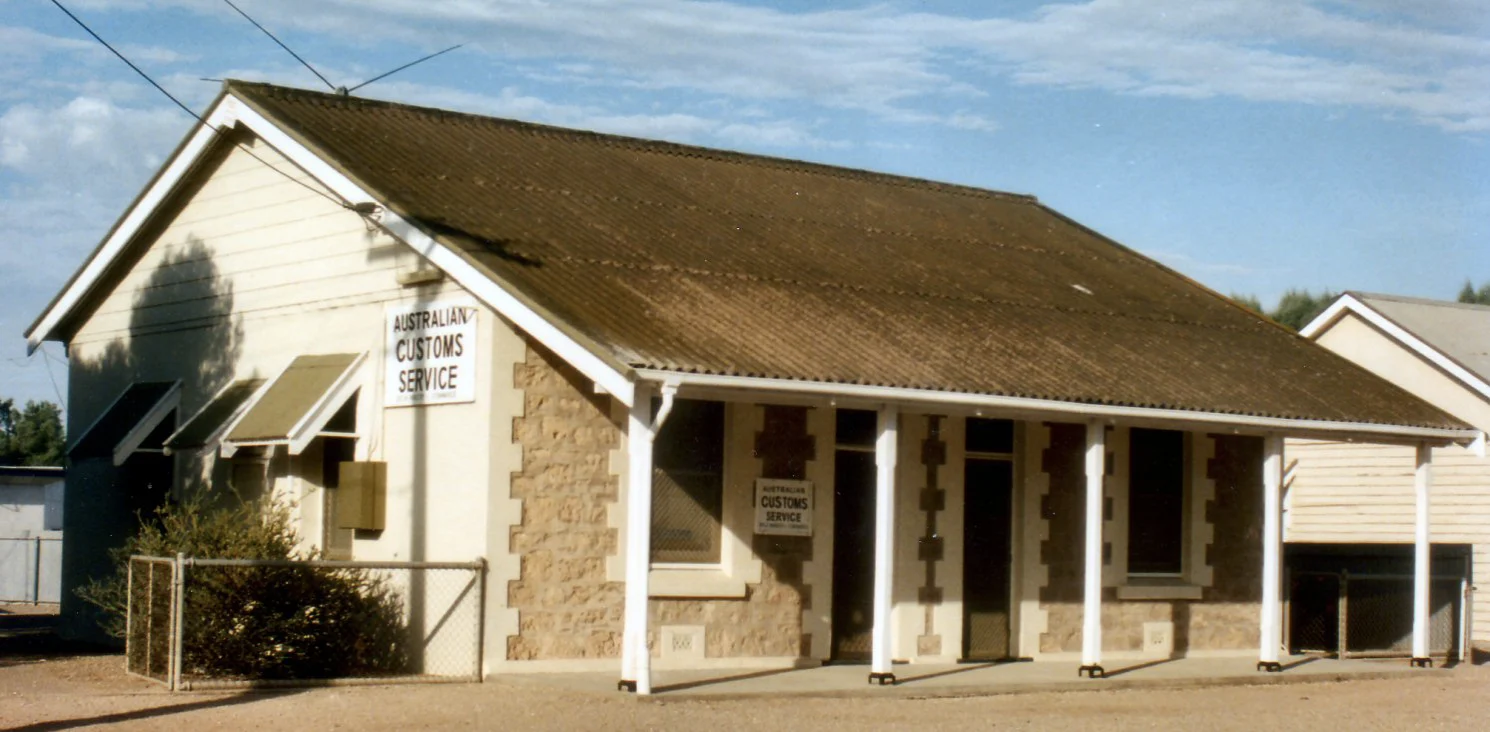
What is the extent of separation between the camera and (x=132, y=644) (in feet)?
52.1

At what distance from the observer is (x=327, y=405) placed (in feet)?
54.0

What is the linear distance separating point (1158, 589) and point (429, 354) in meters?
7.85

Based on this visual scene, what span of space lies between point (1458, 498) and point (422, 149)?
54.9 feet

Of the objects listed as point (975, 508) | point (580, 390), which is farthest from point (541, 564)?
point (975, 508)

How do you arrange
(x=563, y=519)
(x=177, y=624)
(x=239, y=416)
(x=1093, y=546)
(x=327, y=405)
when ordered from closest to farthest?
(x=177, y=624), (x=563, y=519), (x=1093, y=546), (x=327, y=405), (x=239, y=416)

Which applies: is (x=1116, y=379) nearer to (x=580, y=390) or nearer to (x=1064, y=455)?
(x=1064, y=455)

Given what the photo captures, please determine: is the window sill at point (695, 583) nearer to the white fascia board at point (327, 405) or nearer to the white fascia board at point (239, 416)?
the white fascia board at point (327, 405)

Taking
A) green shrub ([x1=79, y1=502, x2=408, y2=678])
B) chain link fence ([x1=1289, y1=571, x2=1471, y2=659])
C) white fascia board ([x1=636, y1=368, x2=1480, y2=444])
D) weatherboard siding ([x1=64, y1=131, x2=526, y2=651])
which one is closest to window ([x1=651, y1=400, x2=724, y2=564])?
weatherboard siding ([x1=64, y1=131, x2=526, y2=651])

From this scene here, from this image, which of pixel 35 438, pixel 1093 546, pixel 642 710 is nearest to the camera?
pixel 642 710

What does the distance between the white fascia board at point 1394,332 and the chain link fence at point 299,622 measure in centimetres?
→ 1698

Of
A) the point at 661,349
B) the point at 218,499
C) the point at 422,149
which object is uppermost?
the point at 422,149

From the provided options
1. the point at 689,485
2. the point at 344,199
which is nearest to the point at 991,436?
the point at 689,485

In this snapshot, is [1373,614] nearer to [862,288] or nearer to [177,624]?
[862,288]

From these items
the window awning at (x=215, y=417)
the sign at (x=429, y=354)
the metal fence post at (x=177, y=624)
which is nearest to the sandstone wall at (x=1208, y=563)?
the sign at (x=429, y=354)
